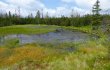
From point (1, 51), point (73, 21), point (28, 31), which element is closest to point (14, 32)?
point (28, 31)

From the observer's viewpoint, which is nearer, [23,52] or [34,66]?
[34,66]

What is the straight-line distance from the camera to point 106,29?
32.3ft

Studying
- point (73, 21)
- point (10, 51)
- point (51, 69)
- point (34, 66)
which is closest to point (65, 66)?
point (51, 69)

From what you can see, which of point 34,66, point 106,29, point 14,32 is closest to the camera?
point 106,29

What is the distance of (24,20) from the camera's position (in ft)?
497

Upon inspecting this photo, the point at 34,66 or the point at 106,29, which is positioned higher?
the point at 106,29

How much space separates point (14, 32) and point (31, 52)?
185ft

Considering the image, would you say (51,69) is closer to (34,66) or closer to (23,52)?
(34,66)

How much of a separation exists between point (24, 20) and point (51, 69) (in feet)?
468

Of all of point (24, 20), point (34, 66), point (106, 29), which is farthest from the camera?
point (24, 20)

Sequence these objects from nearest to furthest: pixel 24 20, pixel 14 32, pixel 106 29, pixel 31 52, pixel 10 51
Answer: pixel 106 29
pixel 31 52
pixel 10 51
pixel 14 32
pixel 24 20

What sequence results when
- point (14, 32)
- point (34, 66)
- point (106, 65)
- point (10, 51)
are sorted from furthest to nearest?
point (14, 32) → point (10, 51) → point (34, 66) → point (106, 65)

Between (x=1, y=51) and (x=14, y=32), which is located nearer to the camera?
(x=1, y=51)

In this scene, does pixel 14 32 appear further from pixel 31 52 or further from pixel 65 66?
pixel 65 66
